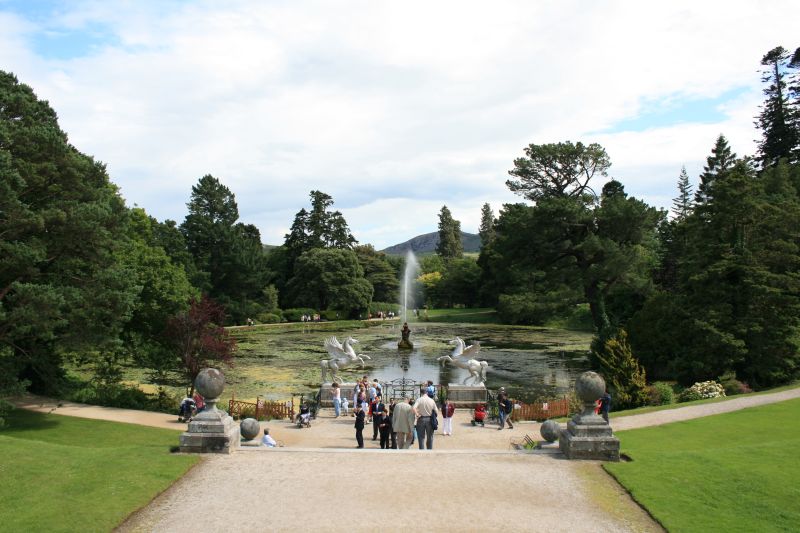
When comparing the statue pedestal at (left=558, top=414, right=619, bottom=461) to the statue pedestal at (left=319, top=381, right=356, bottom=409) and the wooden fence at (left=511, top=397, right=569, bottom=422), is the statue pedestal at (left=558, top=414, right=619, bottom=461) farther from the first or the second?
the statue pedestal at (left=319, top=381, right=356, bottom=409)

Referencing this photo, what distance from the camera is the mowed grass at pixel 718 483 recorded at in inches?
384

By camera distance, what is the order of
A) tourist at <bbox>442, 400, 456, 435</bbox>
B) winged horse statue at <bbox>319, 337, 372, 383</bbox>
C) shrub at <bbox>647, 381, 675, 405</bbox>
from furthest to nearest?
1. winged horse statue at <bbox>319, 337, 372, 383</bbox>
2. shrub at <bbox>647, 381, 675, 405</bbox>
3. tourist at <bbox>442, 400, 456, 435</bbox>

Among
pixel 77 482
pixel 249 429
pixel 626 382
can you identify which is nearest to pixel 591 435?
pixel 249 429

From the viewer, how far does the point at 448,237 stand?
443 ft

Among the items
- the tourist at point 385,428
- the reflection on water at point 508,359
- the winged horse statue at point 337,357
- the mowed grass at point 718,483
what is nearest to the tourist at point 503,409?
the mowed grass at point 718,483

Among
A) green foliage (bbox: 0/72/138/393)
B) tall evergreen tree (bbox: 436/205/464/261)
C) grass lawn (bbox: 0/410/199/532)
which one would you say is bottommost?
grass lawn (bbox: 0/410/199/532)

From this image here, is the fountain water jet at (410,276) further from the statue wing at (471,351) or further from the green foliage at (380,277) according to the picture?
the statue wing at (471,351)

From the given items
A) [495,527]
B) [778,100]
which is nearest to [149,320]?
[495,527]

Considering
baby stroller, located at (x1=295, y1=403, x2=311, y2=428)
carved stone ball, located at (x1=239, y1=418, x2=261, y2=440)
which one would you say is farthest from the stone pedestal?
baby stroller, located at (x1=295, y1=403, x2=311, y2=428)

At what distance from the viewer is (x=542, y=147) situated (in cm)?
4494

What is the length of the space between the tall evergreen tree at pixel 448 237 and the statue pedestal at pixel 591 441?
11558 centimetres

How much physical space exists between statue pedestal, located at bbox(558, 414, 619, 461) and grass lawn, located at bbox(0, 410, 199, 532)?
8.26m

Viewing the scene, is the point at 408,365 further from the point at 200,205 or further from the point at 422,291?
the point at 422,291

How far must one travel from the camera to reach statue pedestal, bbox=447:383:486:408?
80.5 ft
